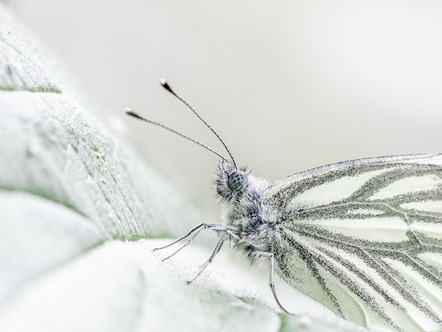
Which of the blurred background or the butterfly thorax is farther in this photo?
the blurred background

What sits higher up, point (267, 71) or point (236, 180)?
point (267, 71)

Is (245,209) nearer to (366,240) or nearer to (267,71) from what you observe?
(366,240)

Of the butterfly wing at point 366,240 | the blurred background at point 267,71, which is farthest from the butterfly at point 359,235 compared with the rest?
the blurred background at point 267,71

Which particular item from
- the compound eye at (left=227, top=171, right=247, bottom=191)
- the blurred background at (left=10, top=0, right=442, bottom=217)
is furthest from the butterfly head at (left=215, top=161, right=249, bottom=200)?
the blurred background at (left=10, top=0, right=442, bottom=217)

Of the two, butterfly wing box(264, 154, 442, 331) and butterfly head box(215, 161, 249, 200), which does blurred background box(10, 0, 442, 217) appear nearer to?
butterfly head box(215, 161, 249, 200)

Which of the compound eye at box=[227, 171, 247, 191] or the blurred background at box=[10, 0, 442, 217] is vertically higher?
the blurred background at box=[10, 0, 442, 217]

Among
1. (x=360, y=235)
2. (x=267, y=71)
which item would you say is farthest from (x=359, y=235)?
(x=267, y=71)
